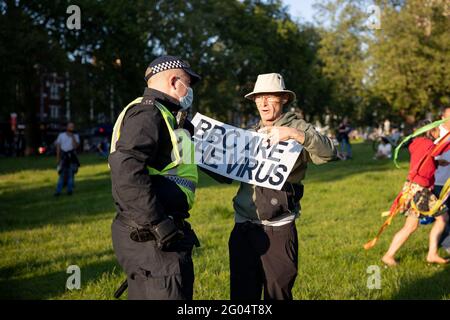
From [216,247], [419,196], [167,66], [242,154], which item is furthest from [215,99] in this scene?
[167,66]

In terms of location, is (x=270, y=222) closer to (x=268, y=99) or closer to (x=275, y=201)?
(x=275, y=201)

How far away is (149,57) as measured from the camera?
4375 cm

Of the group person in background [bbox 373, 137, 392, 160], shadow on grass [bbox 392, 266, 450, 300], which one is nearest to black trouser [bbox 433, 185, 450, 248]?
shadow on grass [bbox 392, 266, 450, 300]

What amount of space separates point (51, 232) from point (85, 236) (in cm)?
90

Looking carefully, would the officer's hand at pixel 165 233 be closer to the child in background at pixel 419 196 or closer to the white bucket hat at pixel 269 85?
the white bucket hat at pixel 269 85

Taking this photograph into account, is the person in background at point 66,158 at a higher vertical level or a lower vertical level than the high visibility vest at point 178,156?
lower

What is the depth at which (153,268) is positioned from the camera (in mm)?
3498

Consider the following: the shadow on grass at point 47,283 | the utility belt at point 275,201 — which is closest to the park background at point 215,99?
the shadow on grass at point 47,283

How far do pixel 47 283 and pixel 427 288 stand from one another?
15.1 feet

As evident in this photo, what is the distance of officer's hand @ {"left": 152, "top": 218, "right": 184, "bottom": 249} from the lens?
3.41 meters

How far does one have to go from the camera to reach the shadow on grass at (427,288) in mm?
6012

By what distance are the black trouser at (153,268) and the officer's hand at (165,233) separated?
0.39 ft

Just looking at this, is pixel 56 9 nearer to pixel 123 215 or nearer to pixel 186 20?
pixel 186 20

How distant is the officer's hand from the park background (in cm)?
Answer: 201
